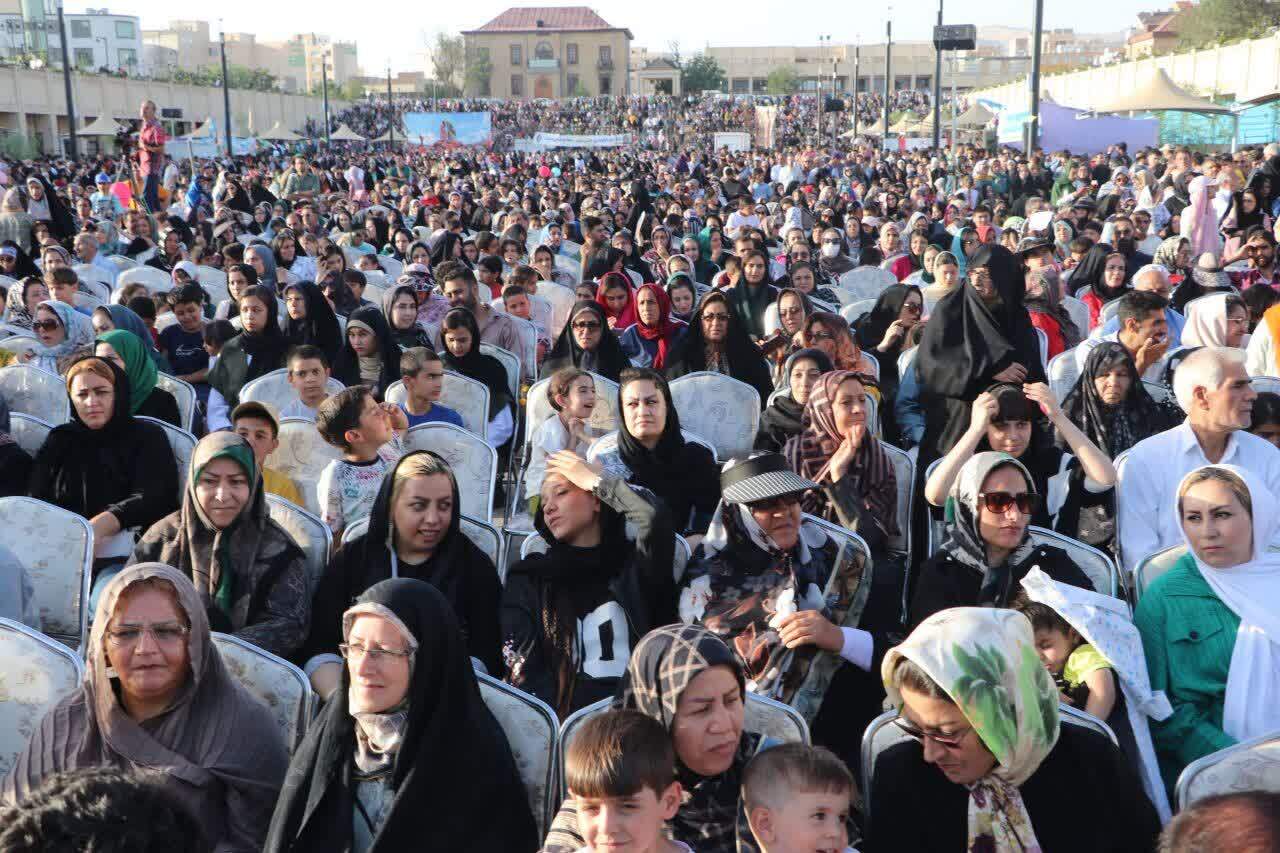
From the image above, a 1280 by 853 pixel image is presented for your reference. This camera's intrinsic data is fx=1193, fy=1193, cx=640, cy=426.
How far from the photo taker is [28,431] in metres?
5.18

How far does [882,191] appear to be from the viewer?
1883cm

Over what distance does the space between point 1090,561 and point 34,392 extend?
481cm

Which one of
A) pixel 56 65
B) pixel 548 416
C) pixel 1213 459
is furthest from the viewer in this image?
pixel 56 65

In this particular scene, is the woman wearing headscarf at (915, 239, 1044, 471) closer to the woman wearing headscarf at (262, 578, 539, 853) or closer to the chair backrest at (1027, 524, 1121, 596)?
the chair backrest at (1027, 524, 1121, 596)

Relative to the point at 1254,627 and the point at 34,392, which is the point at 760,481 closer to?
the point at 1254,627

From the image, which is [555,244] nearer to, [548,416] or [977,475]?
[548,416]

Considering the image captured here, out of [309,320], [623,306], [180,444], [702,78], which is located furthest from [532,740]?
[702,78]

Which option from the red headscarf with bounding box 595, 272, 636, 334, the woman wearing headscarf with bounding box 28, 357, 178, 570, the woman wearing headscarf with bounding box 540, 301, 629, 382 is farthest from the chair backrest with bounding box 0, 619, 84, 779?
the red headscarf with bounding box 595, 272, 636, 334

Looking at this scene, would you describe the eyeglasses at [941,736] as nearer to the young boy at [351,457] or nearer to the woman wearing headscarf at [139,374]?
the young boy at [351,457]

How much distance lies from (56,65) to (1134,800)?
5292 centimetres

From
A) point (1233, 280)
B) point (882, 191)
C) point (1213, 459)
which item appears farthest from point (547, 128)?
point (1213, 459)

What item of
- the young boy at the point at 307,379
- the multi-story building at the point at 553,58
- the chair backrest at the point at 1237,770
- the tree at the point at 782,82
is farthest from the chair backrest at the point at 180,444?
the multi-story building at the point at 553,58

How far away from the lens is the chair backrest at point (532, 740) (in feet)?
9.25

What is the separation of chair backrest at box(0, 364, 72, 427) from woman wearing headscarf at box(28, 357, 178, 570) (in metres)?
1.07
